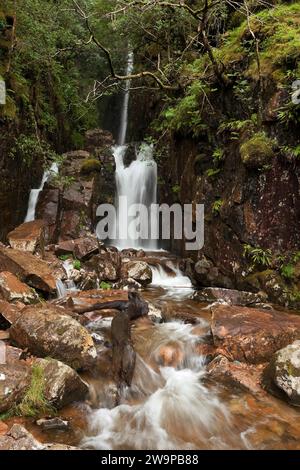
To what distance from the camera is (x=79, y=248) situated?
9570 millimetres

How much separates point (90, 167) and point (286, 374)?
1015 centimetres

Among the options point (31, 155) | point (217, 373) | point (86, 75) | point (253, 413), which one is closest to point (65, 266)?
point (31, 155)

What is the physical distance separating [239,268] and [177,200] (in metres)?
3.97

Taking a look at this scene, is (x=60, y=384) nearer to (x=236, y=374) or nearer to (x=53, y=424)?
(x=53, y=424)

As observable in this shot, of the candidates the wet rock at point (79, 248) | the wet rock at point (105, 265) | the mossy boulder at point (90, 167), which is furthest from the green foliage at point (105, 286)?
the mossy boulder at point (90, 167)

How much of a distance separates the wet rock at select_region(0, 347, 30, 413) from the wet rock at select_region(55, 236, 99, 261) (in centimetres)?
517

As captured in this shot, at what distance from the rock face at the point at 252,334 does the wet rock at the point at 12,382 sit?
272cm

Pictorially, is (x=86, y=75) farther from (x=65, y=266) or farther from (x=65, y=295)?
(x=65, y=295)

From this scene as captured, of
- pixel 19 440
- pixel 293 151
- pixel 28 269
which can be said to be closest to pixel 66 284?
pixel 28 269

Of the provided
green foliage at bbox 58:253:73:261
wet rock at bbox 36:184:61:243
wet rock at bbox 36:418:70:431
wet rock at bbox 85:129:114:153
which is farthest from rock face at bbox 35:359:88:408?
wet rock at bbox 85:129:114:153

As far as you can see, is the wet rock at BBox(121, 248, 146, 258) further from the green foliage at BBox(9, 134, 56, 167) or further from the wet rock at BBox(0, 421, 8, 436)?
the wet rock at BBox(0, 421, 8, 436)

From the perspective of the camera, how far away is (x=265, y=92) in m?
7.88

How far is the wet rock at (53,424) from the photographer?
3777 millimetres

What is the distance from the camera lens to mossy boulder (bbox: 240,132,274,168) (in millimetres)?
7338
